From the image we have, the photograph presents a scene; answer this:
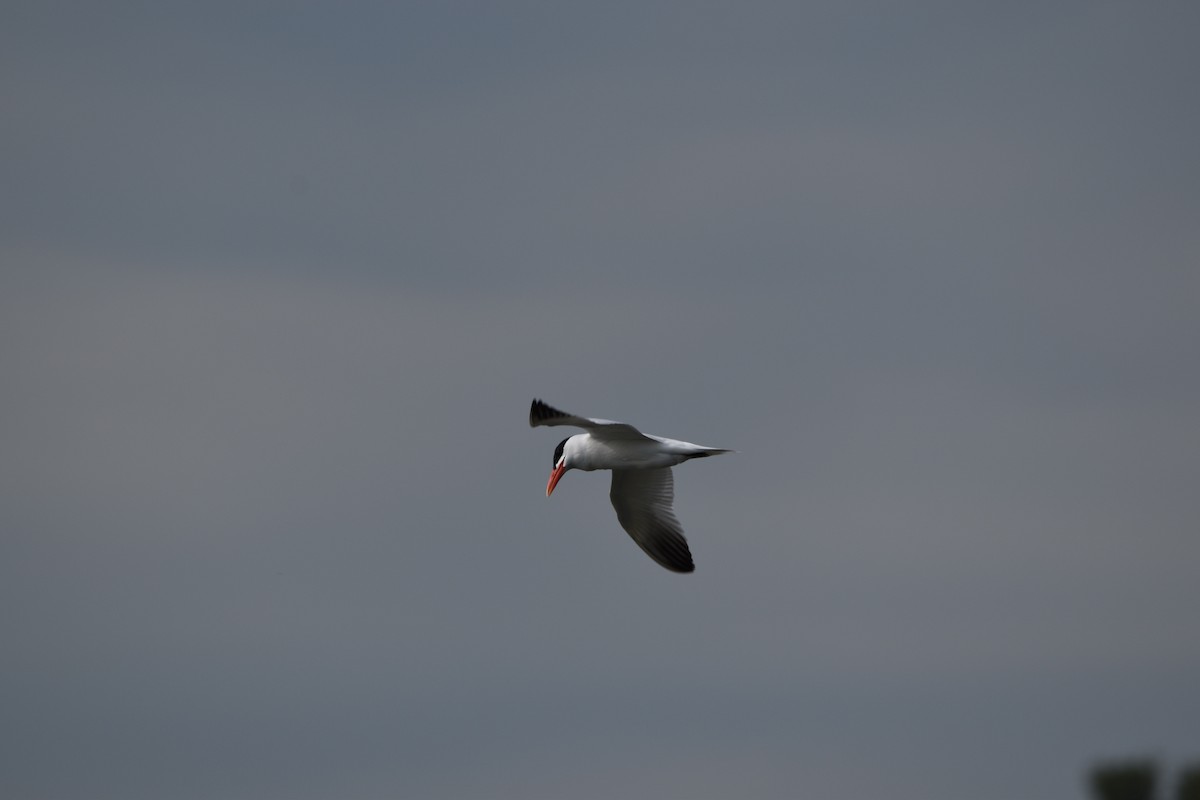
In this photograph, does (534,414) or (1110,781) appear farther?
(534,414)

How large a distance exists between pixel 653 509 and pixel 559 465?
240 centimetres

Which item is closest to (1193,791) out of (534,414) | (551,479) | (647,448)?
(534,414)

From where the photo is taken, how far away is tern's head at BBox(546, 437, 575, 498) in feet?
70.1

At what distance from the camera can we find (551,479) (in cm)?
2162

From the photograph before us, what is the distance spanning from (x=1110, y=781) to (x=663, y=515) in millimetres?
11477

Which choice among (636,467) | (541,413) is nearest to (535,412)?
(541,413)

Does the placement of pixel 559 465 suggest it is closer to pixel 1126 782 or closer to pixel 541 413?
pixel 541 413

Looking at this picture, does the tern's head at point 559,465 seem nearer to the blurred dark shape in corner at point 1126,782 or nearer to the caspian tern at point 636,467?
the caspian tern at point 636,467

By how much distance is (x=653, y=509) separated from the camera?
2336 centimetres

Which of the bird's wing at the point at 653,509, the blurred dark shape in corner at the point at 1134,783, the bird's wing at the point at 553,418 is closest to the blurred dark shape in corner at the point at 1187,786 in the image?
the blurred dark shape in corner at the point at 1134,783

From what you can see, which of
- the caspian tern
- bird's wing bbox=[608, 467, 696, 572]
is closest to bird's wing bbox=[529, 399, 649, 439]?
the caspian tern

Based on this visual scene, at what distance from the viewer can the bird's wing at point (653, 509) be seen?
23.2m

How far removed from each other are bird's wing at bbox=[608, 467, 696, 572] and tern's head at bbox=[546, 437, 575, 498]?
65.8 inches

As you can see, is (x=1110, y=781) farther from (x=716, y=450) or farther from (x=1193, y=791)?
(x=716, y=450)
